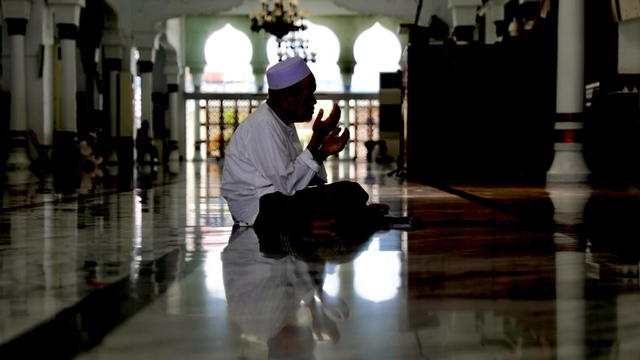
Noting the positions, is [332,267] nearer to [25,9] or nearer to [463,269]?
[463,269]

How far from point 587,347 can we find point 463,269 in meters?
0.95

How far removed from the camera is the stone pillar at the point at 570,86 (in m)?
8.00

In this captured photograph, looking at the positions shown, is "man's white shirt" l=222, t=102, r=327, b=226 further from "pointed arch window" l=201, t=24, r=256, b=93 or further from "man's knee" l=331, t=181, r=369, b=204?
"pointed arch window" l=201, t=24, r=256, b=93

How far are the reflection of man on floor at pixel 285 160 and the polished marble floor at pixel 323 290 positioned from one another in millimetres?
126

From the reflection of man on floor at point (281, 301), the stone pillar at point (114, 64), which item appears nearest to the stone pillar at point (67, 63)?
the stone pillar at point (114, 64)

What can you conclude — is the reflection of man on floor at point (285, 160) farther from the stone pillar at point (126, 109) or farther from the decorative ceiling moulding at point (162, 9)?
the decorative ceiling moulding at point (162, 9)

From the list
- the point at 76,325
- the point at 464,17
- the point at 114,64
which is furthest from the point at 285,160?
the point at 114,64

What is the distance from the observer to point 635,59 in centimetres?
825

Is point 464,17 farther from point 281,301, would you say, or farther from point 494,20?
point 281,301

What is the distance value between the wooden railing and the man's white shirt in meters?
21.0

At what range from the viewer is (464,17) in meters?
13.4

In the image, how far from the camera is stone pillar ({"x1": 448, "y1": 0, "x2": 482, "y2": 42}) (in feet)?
43.7

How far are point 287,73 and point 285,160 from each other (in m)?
0.35

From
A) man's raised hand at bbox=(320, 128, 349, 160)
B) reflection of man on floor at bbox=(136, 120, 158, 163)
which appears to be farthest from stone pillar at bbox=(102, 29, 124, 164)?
man's raised hand at bbox=(320, 128, 349, 160)
